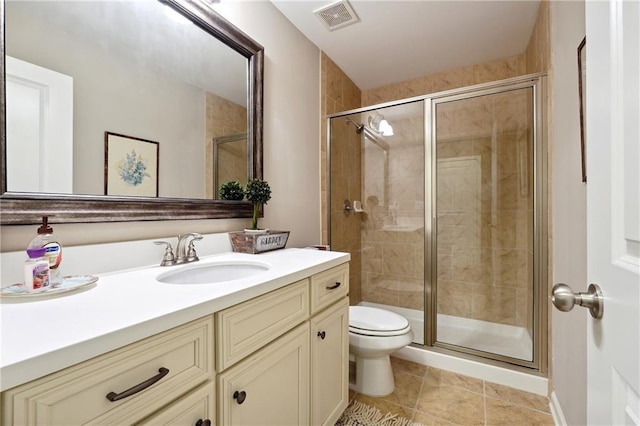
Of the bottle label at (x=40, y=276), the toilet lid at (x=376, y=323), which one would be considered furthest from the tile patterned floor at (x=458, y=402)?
the bottle label at (x=40, y=276)

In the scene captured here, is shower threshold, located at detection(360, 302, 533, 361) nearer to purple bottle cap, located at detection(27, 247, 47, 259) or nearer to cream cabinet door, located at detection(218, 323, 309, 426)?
cream cabinet door, located at detection(218, 323, 309, 426)

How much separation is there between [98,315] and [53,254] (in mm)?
371

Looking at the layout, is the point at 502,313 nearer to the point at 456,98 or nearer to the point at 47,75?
the point at 456,98

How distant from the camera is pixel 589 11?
53cm

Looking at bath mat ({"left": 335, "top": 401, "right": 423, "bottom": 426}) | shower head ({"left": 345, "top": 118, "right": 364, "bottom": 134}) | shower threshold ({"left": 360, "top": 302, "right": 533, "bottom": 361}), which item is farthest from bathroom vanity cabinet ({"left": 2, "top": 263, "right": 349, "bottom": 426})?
shower head ({"left": 345, "top": 118, "right": 364, "bottom": 134})

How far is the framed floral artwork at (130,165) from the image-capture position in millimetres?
1026

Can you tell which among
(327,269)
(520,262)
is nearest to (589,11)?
(327,269)

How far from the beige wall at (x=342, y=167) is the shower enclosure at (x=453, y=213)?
0.01 metres

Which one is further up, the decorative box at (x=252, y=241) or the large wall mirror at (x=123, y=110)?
the large wall mirror at (x=123, y=110)

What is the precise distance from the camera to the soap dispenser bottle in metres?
0.77

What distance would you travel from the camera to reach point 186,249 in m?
1.19

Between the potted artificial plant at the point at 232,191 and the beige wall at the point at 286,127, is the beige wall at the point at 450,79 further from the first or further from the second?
the potted artificial plant at the point at 232,191

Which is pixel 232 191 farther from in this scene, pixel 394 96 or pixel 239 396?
pixel 394 96

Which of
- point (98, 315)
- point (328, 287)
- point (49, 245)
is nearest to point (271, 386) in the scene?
point (328, 287)
